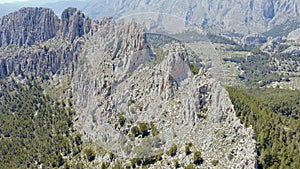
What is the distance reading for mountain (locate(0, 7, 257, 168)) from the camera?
53094mm

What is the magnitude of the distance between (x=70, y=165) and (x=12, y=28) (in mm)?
122949

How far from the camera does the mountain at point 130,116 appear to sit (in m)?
53.1

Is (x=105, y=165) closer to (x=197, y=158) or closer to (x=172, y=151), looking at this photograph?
(x=172, y=151)

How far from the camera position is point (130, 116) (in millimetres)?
66000

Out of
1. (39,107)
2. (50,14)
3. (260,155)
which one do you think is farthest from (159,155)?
(50,14)

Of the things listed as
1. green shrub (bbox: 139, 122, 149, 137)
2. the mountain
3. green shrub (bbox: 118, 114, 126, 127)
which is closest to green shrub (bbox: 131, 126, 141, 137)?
the mountain

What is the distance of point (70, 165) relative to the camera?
7369 centimetres

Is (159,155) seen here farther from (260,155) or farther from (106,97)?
(106,97)

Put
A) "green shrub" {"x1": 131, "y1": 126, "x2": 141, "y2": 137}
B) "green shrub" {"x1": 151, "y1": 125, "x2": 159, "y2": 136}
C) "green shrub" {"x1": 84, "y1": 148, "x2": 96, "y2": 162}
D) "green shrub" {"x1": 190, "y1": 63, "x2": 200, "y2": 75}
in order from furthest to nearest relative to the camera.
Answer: "green shrub" {"x1": 84, "y1": 148, "x2": 96, "y2": 162}, "green shrub" {"x1": 131, "y1": 126, "x2": 141, "y2": 137}, "green shrub" {"x1": 190, "y1": 63, "x2": 200, "y2": 75}, "green shrub" {"x1": 151, "y1": 125, "x2": 159, "y2": 136}

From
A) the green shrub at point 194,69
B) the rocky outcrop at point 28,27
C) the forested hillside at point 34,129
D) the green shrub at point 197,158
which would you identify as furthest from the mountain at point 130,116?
the rocky outcrop at point 28,27

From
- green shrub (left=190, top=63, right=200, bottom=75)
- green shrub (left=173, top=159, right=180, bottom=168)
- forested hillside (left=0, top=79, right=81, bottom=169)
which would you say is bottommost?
forested hillside (left=0, top=79, right=81, bottom=169)

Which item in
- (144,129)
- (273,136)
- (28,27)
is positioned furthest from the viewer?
(28,27)

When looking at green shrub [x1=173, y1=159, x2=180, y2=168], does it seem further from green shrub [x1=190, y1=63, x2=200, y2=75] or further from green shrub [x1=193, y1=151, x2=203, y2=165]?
green shrub [x1=190, y1=63, x2=200, y2=75]

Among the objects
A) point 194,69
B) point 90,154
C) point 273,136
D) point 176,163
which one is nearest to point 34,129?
point 90,154
